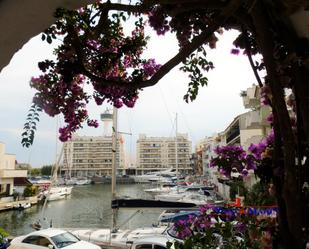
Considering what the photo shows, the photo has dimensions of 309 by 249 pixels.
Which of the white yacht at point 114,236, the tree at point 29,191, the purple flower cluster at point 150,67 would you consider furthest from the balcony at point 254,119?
the tree at point 29,191

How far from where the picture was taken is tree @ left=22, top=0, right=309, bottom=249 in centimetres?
222

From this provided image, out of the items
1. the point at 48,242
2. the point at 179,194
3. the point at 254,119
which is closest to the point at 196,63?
the point at 48,242

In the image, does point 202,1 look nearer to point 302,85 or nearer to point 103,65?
point 302,85

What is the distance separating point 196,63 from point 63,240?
33.8ft

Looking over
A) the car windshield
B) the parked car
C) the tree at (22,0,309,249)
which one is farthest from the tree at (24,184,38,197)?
the tree at (22,0,309,249)

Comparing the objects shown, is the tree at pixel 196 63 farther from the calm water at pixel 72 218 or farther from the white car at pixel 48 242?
the calm water at pixel 72 218

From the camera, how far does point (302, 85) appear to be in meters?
2.42

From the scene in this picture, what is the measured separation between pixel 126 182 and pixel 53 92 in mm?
86007

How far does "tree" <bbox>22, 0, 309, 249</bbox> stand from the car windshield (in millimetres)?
9120

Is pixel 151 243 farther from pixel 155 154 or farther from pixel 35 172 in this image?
pixel 155 154

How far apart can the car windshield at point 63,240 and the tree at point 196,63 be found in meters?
9.12

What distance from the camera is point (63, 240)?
12.3 m

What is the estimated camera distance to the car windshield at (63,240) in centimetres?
1203

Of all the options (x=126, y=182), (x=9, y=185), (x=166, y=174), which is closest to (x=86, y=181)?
(x=126, y=182)
